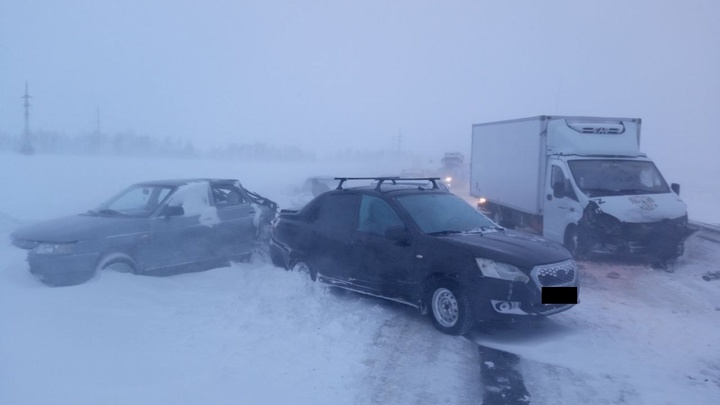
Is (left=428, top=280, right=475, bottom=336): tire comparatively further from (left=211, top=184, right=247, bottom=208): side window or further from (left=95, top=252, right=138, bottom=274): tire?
(left=211, top=184, right=247, bottom=208): side window

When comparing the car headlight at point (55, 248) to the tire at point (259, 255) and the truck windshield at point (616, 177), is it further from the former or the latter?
A: the truck windshield at point (616, 177)

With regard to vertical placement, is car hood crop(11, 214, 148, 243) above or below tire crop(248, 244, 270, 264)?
above

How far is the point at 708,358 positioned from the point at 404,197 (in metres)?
3.88

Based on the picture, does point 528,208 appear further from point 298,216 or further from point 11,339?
point 11,339

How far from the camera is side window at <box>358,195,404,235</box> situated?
7713mm

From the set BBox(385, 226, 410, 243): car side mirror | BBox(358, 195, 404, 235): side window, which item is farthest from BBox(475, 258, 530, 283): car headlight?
BBox(358, 195, 404, 235): side window

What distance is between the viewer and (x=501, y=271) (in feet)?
21.4

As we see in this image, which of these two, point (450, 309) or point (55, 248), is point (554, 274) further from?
point (55, 248)

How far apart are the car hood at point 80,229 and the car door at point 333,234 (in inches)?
101

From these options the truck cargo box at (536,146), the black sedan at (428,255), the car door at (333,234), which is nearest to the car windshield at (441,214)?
the black sedan at (428,255)

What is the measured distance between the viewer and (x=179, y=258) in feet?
30.5

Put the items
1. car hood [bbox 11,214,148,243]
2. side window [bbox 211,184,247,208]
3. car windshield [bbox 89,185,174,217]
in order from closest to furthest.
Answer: car hood [bbox 11,214,148,243], car windshield [bbox 89,185,174,217], side window [bbox 211,184,247,208]

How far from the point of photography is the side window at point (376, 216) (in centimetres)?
771

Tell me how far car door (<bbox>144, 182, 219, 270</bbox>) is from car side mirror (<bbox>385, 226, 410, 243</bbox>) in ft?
12.2
